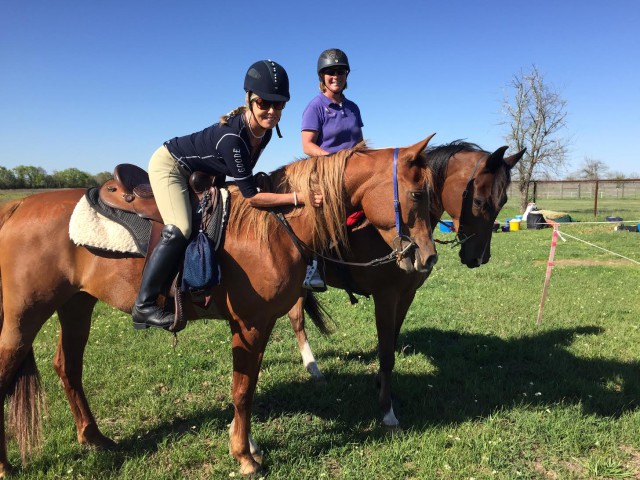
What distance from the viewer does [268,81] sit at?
2.71 metres

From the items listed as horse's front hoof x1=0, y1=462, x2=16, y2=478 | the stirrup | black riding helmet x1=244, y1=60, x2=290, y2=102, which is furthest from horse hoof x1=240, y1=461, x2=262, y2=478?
black riding helmet x1=244, y1=60, x2=290, y2=102

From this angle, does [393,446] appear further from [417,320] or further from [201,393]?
[417,320]

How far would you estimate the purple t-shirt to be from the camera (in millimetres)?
3943

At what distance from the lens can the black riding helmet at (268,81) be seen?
2.70m

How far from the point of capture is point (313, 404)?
408cm

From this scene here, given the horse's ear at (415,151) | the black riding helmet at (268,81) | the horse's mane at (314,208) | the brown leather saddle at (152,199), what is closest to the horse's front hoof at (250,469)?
the brown leather saddle at (152,199)

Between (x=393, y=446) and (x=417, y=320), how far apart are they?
137 inches

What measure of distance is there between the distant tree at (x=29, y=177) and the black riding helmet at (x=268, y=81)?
161ft

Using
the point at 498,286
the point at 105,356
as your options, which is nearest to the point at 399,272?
the point at 105,356

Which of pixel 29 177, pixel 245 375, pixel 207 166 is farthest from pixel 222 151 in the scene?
pixel 29 177

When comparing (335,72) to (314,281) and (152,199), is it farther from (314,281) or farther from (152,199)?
(152,199)

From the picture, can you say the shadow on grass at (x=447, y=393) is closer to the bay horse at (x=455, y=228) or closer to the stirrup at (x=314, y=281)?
the bay horse at (x=455, y=228)

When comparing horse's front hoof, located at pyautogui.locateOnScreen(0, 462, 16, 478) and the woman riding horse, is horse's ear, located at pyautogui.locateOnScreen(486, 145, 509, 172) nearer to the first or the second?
the woman riding horse

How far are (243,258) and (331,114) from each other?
6.14 feet
